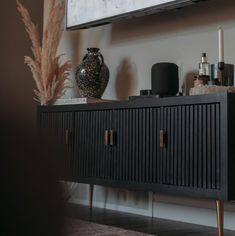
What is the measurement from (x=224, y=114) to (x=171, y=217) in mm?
965

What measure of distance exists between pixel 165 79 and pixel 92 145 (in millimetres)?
565

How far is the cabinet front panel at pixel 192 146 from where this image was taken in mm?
2133

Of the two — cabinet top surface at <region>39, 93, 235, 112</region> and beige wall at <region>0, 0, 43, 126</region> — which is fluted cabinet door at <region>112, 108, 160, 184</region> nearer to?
cabinet top surface at <region>39, 93, 235, 112</region>

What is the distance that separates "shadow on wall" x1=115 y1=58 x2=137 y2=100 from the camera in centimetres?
320

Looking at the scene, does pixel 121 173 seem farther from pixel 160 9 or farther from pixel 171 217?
pixel 160 9

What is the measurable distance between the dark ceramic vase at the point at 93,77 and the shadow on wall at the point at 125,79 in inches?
4.6

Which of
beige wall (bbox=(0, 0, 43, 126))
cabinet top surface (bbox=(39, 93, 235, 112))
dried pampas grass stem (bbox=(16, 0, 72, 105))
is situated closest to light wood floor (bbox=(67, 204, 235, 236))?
cabinet top surface (bbox=(39, 93, 235, 112))

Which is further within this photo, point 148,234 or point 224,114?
point 148,234

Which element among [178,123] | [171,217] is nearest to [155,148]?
[178,123]

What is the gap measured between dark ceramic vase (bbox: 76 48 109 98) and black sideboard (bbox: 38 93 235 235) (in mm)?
197

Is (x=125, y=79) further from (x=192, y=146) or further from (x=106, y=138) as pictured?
(x=192, y=146)

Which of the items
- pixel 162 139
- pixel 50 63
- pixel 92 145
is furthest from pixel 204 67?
pixel 50 63

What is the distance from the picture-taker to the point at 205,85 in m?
2.34

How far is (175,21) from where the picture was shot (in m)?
2.91
